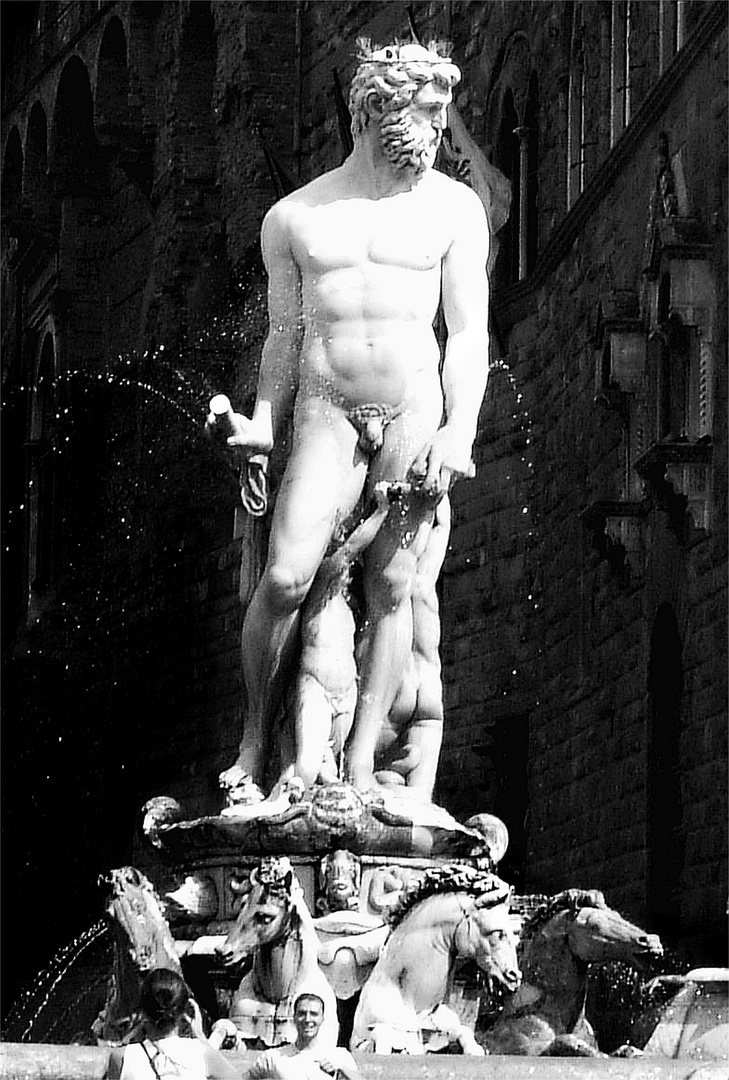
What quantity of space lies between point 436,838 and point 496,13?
16.8 metres

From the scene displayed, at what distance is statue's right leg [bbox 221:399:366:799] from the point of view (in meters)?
13.2

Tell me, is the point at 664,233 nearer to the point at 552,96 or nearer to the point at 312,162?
the point at 552,96

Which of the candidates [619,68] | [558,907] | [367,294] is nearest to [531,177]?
[619,68]

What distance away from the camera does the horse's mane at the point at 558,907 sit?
12.7 metres

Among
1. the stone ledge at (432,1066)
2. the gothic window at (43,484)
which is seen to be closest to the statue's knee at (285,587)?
the stone ledge at (432,1066)

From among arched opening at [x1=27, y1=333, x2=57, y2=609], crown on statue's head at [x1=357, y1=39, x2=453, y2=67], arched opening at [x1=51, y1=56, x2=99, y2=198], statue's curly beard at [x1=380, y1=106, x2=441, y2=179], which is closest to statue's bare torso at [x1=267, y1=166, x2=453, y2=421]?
statue's curly beard at [x1=380, y1=106, x2=441, y2=179]

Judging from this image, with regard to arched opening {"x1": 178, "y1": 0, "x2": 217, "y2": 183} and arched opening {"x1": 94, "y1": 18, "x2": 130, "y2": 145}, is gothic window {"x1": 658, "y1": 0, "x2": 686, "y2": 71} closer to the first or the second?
arched opening {"x1": 178, "y1": 0, "x2": 217, "y2": 183}

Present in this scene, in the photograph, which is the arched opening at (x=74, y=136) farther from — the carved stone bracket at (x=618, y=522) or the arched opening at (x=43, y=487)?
the carved stone bracket at (x=618, y=522)

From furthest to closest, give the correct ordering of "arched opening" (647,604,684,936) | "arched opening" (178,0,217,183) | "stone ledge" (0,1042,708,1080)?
"arched opening" (178,0,217,183) → "arched opening" (647,604,684,936) → "stone ledge" (0,1042,708,1080)

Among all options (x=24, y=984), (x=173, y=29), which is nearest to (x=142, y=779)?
(x=24, y=984)

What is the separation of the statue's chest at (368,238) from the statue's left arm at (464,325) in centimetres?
10

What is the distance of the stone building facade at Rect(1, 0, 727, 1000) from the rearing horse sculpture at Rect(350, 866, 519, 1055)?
2034 millimetres

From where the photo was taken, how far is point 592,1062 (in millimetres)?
11117

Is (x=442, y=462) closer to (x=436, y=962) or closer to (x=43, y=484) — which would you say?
(x=436, y=962)
